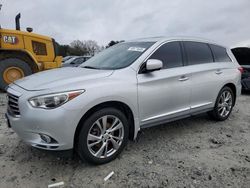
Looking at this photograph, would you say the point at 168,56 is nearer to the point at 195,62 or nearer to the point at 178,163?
the point at 195,62

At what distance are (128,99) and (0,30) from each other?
680 centimetres

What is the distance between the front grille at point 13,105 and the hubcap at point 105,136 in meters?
0.94

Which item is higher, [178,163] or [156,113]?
[156,113]

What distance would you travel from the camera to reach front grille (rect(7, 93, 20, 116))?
3.14 m

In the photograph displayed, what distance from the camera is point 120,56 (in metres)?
4.07

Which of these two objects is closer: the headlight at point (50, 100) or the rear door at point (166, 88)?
the headlight at point (50, 100)

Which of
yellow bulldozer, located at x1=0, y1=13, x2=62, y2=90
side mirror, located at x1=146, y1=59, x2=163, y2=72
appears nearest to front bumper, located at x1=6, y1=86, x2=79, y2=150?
side mirror, located at x1=146, y1=59, x2=163, y2=72

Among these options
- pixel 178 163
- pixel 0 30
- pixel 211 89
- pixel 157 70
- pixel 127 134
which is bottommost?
pixel 178 163

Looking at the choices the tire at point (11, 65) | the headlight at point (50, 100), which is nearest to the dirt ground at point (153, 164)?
the headlight at point (50, 100)

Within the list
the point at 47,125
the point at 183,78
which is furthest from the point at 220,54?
the point at 47,125

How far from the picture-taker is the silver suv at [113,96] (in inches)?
116

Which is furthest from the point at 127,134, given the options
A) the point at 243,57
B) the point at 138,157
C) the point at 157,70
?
the point at 243,57

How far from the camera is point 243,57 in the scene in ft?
28.0

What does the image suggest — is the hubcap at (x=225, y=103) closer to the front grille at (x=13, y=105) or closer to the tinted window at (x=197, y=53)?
the tinted window at (x=197, y=53)
